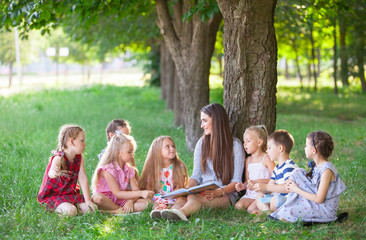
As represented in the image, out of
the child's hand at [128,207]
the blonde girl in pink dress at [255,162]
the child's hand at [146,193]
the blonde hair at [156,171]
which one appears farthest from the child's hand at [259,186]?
the child's hand at [128,207]

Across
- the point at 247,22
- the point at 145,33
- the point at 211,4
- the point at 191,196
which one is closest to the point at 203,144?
the point at 191,196

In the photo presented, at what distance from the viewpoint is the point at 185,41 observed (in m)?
10.6

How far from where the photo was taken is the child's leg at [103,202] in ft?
19.2

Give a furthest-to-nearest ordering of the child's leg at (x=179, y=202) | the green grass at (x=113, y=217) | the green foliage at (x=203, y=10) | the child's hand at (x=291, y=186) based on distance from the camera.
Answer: the green foliage at (x=203, y=10), the child's leg at (x=179, y=202), the child's hand at (x=291, y=186), the green grass at (x=113, y=217)

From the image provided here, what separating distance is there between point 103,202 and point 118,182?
304mm

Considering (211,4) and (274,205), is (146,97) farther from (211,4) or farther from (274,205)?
(274,205)

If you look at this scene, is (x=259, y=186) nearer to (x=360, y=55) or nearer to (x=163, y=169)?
(x=163, y=169)

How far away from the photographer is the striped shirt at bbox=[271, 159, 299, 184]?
5422 millimetres

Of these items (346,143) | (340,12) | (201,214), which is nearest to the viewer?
(201,214)

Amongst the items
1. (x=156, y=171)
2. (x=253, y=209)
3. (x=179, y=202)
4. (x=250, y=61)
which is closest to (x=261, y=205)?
(x=253, y=209)

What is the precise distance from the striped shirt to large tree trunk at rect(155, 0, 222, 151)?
4.67 m

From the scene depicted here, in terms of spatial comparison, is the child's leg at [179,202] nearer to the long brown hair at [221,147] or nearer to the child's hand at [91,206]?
the long brown hair at [221,147]

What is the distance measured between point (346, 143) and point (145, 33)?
9734 mm

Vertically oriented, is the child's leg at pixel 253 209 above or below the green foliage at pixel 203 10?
below
